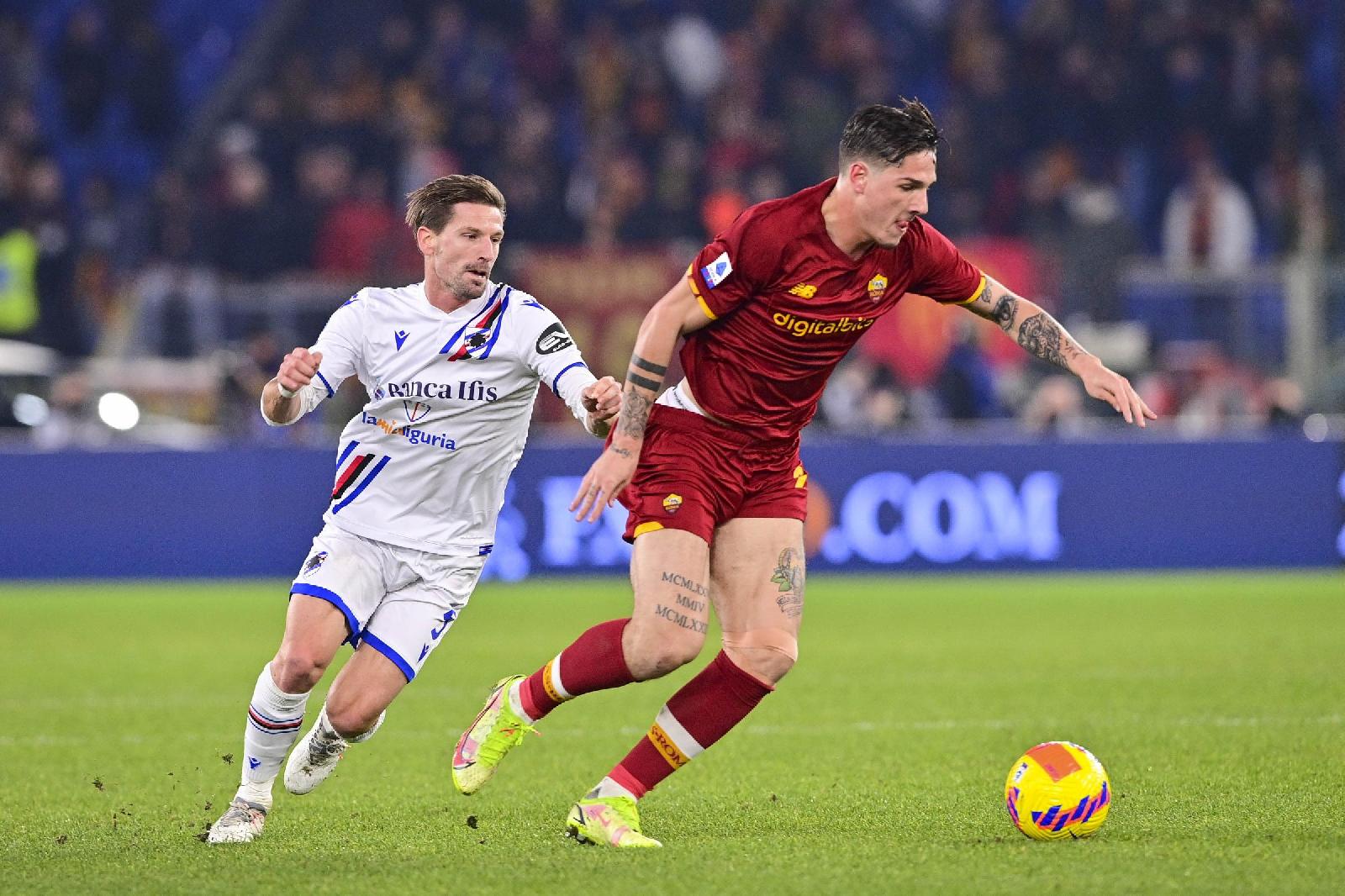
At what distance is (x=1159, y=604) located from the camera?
13656 millimetres

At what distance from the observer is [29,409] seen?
1636 cm

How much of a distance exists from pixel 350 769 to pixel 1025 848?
292cm

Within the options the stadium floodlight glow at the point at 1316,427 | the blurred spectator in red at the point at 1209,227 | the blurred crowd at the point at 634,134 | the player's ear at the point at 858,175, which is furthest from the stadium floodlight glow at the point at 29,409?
the player's ear at the point at 858,175

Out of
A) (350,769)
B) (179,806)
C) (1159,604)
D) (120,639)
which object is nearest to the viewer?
(179,806)

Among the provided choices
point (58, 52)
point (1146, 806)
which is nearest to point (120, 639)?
point (1146, 806)

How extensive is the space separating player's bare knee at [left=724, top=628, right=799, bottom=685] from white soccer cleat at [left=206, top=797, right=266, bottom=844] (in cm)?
148

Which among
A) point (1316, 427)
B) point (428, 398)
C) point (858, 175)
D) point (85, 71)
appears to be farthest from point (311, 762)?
point (85, 71)

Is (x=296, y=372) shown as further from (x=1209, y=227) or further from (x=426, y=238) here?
(x=1209, y=227)

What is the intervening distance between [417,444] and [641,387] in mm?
809

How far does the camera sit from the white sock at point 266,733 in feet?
18.7

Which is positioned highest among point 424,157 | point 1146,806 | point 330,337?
point 424,157

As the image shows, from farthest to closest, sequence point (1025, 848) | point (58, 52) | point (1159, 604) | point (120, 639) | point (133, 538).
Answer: point (58, 52) → point (133, 538) → point (1159, 604) → point (120, 639) → point (1025, 848)

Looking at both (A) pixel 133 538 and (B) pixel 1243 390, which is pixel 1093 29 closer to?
(B) pixel 1243 390

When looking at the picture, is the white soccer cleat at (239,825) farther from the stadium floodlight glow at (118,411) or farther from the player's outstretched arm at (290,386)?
→ the stadium floodlight glow at (118,411)
